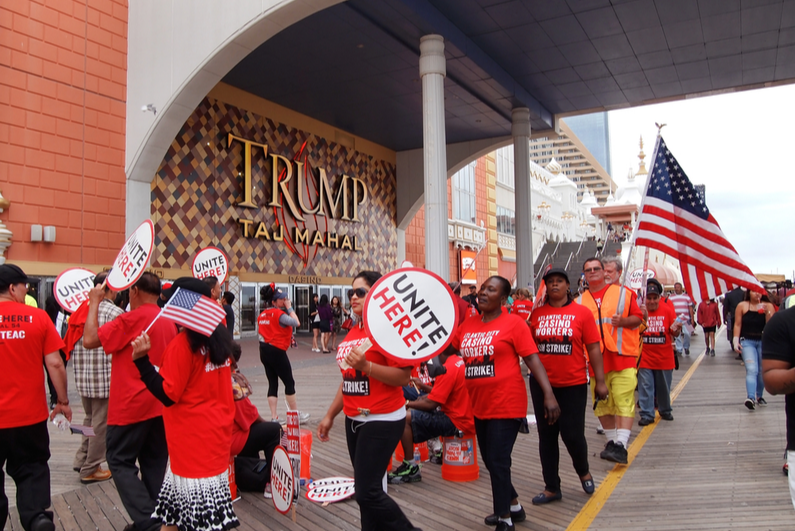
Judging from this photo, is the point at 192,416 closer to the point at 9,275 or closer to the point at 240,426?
the point at 240,426

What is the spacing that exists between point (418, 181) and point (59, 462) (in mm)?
21478

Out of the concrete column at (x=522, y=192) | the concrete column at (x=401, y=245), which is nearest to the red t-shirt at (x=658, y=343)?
the concrete column at (x=522, y=192)

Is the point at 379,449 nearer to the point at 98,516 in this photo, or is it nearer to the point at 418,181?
the point at 98,516

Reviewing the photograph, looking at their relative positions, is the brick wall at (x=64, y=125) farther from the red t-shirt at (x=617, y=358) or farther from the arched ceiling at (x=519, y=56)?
the red t-shirt at (x=617, y=358)

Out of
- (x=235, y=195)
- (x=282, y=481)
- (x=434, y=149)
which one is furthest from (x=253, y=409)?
(x=235, y=195)

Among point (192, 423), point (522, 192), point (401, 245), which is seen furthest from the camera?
point (401, 245)

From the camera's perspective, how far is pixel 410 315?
365 centimetres

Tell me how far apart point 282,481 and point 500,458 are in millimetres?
1551

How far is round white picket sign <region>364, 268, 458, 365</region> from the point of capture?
3.53 metres

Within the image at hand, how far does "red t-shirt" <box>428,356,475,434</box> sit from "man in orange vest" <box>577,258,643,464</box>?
4.80 ft

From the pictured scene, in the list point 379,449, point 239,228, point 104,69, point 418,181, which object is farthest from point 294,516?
point 418,181

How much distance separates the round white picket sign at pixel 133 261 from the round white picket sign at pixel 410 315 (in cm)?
179

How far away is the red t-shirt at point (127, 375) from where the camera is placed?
13.6 ft

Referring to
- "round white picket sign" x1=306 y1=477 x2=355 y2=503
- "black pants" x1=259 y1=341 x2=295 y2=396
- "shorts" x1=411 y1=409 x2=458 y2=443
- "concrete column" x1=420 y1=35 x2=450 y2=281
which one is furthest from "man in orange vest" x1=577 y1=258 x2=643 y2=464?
"concrete column" x1=420 y1=35 x2=450 y2=281
